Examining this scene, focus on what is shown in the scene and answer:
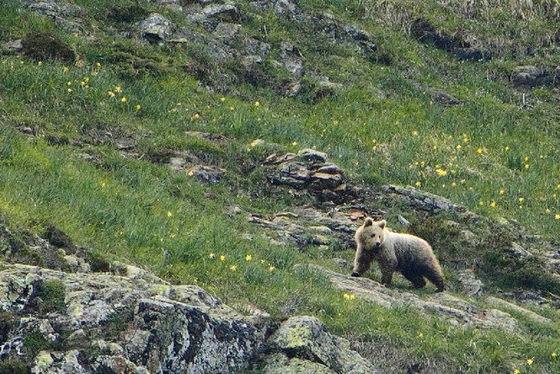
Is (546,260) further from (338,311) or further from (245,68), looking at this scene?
(245,68)

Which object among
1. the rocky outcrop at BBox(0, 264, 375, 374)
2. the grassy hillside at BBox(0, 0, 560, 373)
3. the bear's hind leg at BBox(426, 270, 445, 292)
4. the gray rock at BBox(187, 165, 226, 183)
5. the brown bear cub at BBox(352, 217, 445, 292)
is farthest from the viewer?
the gray rock at BBox(187, 165, 226, 183)

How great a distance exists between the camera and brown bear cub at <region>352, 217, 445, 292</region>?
10.3 m

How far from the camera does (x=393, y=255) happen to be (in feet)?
34.1

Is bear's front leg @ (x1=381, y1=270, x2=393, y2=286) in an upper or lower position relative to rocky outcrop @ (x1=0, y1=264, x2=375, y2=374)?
lower

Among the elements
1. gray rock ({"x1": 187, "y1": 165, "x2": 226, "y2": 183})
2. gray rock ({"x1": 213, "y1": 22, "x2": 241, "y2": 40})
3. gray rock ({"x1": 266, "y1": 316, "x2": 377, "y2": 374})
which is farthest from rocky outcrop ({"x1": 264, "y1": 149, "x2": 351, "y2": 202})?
gray rock ({"x1": 266, "y1": 316, "x2": 377, "y2": 374})

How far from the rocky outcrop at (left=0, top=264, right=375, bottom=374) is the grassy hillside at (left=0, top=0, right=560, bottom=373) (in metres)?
1.45

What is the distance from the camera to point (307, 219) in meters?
12.3

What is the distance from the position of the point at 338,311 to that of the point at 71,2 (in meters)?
13.1

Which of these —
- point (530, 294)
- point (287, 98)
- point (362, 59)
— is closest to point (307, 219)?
point (530, 294)

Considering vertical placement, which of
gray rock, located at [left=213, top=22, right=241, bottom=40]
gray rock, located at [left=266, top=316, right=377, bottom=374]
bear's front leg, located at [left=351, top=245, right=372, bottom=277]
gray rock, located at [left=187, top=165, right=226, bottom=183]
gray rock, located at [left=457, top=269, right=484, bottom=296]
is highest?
gray rock, located at [left=266, top=316, right=377, bottom=374]

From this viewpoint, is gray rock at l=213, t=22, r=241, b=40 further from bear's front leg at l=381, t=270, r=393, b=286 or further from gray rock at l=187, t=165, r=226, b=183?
bear's front leg at l=381, t=270, r=393, b=286

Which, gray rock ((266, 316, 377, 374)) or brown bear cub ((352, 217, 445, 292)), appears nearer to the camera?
gray rock ((266, 316, 377, 374))

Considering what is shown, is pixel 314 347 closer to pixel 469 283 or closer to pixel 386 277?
pixel 386 277

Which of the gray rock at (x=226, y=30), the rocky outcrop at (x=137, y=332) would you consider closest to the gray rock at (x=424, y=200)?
the gray rock at (x=226, y=30)
